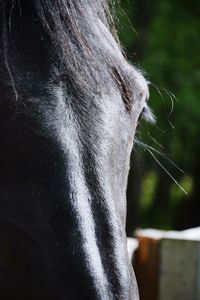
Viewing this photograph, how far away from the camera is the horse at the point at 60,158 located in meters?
1.75

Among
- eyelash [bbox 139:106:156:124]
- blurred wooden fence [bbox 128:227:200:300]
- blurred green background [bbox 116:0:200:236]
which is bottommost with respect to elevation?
blurred green background [bbox 116:0:200:236]

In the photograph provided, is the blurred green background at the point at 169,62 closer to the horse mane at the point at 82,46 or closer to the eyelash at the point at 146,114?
the eyelash at the point at 146,114

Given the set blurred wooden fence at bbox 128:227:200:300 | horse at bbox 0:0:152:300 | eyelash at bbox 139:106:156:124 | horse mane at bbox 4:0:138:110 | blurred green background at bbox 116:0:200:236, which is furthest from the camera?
blurred green background at bbox 116:0:200:236

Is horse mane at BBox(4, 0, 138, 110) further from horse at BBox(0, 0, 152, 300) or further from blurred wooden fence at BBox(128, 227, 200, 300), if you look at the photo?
blurred wooden fence at BBox(128, 227, 200, 300)

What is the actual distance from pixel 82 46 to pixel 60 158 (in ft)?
1.40

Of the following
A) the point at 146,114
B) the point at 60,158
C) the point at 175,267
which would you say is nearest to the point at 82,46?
the point at 60,158

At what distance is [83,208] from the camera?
6.02 feet

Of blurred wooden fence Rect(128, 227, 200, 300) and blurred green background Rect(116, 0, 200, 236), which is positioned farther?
blurred green background Rect(116, 0, 200, 236)

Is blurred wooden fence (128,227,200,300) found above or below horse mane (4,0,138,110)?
below

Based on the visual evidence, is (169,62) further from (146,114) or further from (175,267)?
(146,114)

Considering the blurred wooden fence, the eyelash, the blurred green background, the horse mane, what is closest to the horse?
the horse mane

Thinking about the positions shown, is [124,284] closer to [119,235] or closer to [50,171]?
[119,235]

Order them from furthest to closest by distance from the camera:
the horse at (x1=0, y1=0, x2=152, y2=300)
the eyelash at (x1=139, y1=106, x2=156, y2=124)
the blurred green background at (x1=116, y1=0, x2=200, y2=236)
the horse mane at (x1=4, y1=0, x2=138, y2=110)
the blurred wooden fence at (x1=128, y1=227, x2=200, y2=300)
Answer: the blurred green background at (x1=116, y1=0, x2=200, y2=236) < the blurred wooden fence at (x1=128, y1=227, x2=200, y2=300) < the eyelash at (x1=139, y1=106, x2=156, y2=124) < the horse mane at (x1=4, y1=0, x2=138, y2=110) < the horse at (x1=0, y1=0, x2=152, y2=300)

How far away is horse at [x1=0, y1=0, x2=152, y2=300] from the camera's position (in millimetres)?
1755
